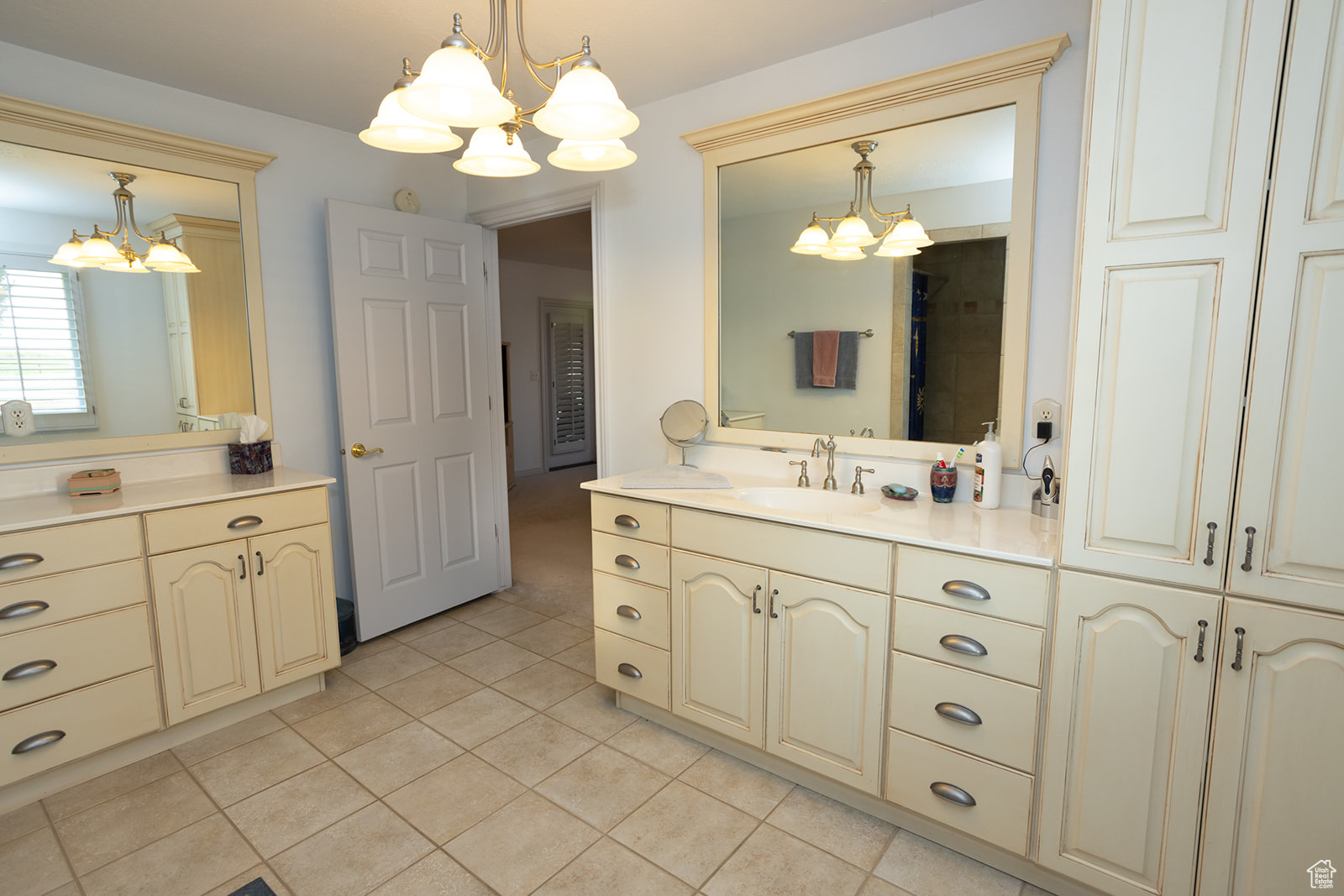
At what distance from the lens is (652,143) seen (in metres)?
2.85

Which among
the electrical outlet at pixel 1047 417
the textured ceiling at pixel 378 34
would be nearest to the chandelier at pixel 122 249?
the textured ceiling at pixel 378 34

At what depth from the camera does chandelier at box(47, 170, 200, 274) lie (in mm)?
2391

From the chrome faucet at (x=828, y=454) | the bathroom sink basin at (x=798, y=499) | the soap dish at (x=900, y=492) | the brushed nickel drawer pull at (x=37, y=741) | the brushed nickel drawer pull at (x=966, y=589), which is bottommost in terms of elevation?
the brushed nickel drawer pull at (x=37, y=741)

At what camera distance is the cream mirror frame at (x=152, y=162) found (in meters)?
2.27

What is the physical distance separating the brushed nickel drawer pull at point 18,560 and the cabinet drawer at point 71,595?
0.05m

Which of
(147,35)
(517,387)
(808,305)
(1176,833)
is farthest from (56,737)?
(517,387)

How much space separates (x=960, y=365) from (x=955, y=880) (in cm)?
152

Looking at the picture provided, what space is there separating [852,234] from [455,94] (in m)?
1.53

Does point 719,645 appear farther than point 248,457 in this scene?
No

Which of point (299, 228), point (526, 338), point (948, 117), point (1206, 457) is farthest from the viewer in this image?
point (526, 338)

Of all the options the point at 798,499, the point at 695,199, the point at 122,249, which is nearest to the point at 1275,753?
the point at 798,499

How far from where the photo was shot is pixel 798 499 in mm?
2359

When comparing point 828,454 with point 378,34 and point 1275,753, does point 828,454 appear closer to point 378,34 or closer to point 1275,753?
point 1275,753

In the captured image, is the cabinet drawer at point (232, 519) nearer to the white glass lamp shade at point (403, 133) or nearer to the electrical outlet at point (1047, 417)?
the white glass lamp shade at point (403, 133)
